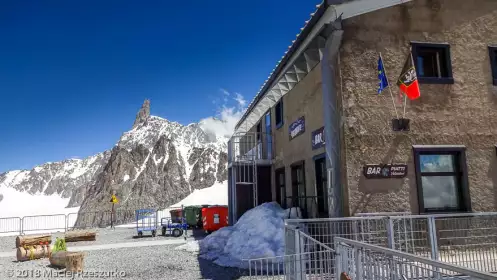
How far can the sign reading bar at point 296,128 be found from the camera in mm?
12453

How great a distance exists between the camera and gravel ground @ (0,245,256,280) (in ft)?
31.3

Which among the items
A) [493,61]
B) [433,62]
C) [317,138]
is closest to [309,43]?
[317,138]

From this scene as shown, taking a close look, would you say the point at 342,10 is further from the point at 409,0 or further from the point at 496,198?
the point at 496,198

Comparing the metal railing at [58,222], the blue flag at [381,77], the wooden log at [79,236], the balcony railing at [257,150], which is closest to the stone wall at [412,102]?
the blue flag at [381,77]

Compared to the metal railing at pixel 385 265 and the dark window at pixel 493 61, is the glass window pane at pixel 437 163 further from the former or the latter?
the metal railing at pixel 385 265

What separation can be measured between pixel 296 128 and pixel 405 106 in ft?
13.4

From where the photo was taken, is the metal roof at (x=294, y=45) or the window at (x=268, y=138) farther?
the window at (x=268, y=138)

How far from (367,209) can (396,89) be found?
10.1 feet

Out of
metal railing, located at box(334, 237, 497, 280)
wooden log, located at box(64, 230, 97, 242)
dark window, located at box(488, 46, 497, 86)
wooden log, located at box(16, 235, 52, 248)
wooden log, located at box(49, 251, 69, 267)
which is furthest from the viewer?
wooden log, located at box(64, 230, 97, 242)

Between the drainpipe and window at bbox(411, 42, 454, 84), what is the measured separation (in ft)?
7.15

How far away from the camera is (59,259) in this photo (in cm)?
1155

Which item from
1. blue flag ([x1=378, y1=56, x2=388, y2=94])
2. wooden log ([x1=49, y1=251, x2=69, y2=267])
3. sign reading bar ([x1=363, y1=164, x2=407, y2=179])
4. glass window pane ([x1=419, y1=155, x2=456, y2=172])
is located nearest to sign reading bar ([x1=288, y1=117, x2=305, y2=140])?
blue flag ([x1=378, y1=56, x2=388, y2=94])

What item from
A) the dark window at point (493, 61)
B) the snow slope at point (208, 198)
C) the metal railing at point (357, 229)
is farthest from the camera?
the snow slope at point (208, 198)

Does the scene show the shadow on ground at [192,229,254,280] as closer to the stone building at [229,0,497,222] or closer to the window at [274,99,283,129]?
the stone building at [229,0,497,222]
